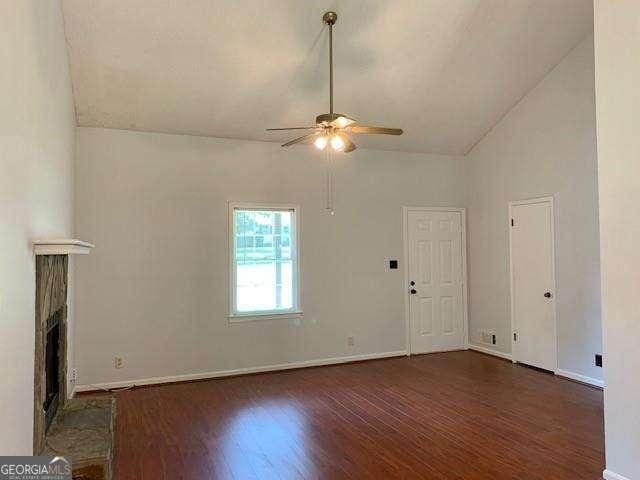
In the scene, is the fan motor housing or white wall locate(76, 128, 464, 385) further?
white wall locate(76, 128, 464, 385)

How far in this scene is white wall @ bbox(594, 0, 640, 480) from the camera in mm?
2674

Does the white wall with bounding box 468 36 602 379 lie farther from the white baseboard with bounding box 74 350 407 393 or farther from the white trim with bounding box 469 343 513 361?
the white baseboard with bounding box 74 350 407 393

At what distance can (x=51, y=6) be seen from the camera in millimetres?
2949

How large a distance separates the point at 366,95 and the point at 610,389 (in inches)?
142

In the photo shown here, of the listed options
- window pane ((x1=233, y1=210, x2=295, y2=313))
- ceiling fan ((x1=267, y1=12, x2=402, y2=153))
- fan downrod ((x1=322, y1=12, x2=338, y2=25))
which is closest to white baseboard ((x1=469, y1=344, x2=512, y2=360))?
window pane ((x1=233, y1=210, x2=295, y2=313))

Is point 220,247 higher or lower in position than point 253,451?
higher

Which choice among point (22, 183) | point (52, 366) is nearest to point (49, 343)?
point (52, 366)

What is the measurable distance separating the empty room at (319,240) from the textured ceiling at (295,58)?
25mm

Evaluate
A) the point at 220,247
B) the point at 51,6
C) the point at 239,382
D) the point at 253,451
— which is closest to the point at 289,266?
the point at 220,247

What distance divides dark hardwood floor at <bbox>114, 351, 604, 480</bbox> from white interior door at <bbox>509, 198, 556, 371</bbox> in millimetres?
367

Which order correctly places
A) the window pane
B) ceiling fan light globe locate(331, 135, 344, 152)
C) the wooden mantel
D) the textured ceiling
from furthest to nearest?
the window pane, the textured ceiling, ceiling fan light globe locate(331, 135, 344, 152), the wooden mantel

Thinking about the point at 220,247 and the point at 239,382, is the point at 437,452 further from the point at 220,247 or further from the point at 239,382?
the point at 220,247

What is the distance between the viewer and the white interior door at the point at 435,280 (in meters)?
6.21

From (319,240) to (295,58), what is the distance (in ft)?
7.49
